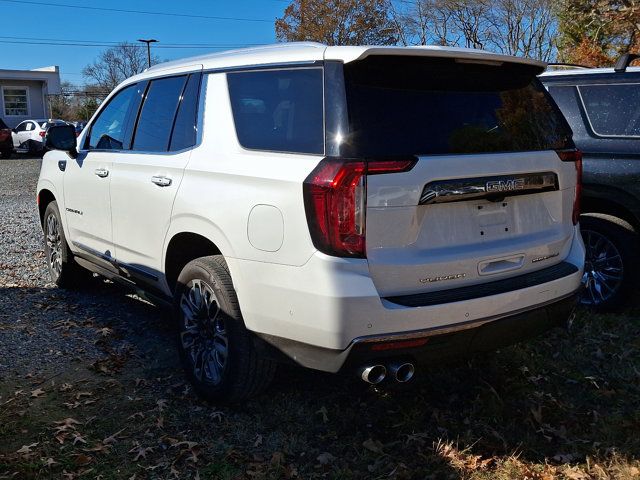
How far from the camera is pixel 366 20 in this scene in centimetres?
3888

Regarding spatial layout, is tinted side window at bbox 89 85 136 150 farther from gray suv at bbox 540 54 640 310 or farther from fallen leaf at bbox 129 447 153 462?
gray suv at bbox 540 54 640 310

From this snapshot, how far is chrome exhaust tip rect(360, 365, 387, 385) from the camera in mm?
2861

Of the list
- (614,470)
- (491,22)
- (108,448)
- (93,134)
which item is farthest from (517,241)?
(491,22)

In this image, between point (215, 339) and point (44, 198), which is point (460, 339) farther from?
point (44, 198)

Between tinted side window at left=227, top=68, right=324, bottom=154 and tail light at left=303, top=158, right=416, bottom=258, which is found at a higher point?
tinted side window at left=227, top=68, right=324, bottom=154

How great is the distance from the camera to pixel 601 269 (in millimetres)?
5254

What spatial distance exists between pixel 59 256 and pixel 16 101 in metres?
36.4

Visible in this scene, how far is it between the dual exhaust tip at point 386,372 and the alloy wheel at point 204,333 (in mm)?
908

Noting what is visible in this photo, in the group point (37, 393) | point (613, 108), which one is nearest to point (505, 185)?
point (613, 108)

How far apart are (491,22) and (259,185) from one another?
36.6m

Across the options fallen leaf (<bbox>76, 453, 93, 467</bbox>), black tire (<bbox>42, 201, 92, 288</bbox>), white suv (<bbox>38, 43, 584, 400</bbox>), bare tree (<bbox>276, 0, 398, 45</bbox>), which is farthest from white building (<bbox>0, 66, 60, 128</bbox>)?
fallen leaf (<bbox>76, 453, 93, 467</bbox>)

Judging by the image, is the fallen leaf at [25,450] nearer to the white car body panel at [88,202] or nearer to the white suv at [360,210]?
the white suv at [360,210]

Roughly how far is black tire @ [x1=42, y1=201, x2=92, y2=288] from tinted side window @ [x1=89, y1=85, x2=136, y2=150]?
96 centimetres

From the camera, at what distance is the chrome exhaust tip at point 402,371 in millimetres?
2891
